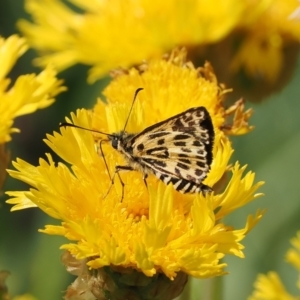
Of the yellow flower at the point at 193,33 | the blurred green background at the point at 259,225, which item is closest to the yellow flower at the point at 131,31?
the yellow flower at the point at 193,33

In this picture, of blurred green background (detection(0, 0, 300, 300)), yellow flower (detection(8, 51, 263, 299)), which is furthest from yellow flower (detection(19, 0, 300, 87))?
yellow flower (detection(8, 51, 263, 299))

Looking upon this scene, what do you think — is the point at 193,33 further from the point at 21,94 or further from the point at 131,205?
the point at 131,205

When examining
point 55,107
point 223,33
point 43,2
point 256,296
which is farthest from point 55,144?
point 55,107

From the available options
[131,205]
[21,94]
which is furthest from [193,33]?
[131,205]

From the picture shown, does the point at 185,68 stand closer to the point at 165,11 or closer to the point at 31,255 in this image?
the point at 165,11

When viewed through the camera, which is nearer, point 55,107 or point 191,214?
point 191,214

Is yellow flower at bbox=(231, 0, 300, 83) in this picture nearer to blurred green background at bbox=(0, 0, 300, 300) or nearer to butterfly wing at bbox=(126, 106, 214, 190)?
blurred green background at bbox=(0, 0, 300, 300)
